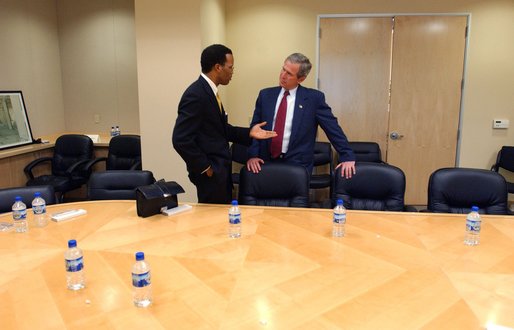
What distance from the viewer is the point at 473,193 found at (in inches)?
109

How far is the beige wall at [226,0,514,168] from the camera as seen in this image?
4.80 m

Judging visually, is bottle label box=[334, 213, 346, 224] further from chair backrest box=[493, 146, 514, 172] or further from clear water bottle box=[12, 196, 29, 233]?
chair backrest box=[493, 146, 514, 172]

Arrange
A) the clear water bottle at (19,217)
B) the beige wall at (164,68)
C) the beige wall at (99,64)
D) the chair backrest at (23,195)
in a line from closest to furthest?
the clear water bottle at (19,217) < the chair backrest at (23,195) < the beige wall at (164,68) < the beige wall at (99,64)

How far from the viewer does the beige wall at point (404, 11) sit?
4801 millimetres

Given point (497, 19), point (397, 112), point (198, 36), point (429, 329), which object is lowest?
point (429, 329)

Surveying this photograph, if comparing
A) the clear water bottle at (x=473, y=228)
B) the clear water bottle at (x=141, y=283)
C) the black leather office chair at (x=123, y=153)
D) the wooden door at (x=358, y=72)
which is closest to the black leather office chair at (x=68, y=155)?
the black leather office chair at (x=123, y=153)

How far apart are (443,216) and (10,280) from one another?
2254mm

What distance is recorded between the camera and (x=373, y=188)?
114 inches

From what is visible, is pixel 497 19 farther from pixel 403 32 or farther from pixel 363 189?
pixel 363 189

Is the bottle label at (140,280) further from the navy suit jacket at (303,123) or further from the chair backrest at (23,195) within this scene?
the navy suit jacket at (303,123)

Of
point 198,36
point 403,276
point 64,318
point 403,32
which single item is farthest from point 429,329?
point 403,32

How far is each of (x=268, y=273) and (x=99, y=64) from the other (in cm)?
468

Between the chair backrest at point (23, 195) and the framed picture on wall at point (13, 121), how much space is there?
87.7 inches

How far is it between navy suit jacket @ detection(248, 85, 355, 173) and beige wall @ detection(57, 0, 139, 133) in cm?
278
